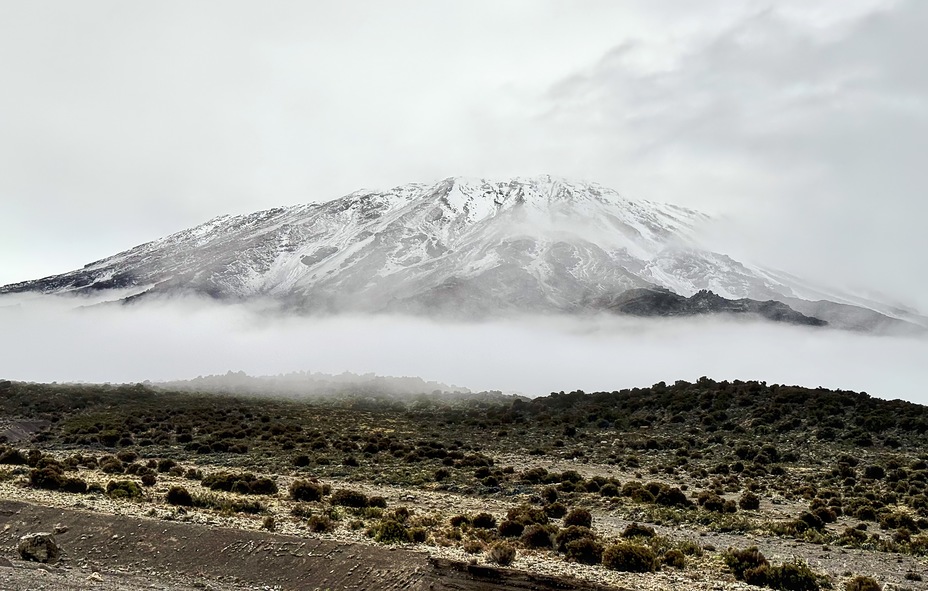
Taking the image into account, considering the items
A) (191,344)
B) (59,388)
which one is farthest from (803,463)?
(191,344)

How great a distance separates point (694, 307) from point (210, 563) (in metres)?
158

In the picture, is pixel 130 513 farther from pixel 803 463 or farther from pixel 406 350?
pixel 406 350

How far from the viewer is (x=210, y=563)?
1611 cm

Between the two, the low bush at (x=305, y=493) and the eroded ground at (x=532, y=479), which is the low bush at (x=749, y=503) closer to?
the eroded ground at (x=532, y=479)

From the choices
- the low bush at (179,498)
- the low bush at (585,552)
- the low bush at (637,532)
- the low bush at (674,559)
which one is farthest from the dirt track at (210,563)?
the low bush at (637,532)

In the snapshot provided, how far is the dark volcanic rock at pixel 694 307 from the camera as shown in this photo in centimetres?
16100

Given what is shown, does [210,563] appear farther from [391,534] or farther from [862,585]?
[862,585]

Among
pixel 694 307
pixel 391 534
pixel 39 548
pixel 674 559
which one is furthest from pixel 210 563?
pixel 694 307

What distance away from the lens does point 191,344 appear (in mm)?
169500

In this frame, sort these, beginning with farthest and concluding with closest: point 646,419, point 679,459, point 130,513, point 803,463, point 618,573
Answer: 1. point 646,419
2. point 679,459
3. point 803,463
4. point 130,513
5. point 618,573

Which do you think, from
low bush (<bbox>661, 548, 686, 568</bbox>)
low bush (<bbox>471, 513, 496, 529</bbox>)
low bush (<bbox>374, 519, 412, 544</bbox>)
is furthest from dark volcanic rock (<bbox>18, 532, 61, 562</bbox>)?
low bush (<bbox>661, 548, 686, 568</bbox>)

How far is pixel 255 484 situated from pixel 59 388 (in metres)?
58.7

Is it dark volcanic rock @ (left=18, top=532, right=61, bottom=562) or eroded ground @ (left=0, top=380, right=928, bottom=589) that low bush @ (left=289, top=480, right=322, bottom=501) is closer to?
eroded ground @ (left=0, top=380, right=928, bottom=589)

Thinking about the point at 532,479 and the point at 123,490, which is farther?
the point at 532,479
